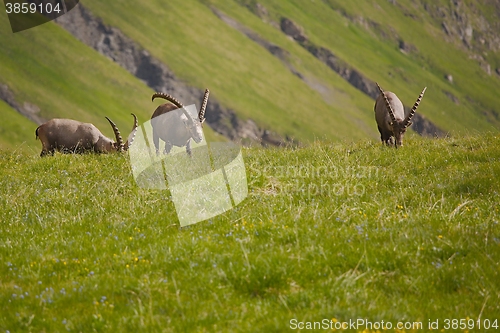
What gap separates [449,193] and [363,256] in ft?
14.7

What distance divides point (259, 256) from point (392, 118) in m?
13.5

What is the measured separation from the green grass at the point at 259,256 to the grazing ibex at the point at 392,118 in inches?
274

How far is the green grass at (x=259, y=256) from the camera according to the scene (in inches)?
272

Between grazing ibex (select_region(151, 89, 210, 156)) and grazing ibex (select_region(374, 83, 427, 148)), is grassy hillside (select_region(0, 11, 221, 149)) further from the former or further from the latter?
grazing ibex (select_region(374, 83, 427, 148))

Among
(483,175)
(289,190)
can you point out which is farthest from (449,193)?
(289,190)

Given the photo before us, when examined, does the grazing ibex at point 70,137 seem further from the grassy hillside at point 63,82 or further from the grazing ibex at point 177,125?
the grassy hillside at point 63,82

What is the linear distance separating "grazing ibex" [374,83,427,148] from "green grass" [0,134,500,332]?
274 inches

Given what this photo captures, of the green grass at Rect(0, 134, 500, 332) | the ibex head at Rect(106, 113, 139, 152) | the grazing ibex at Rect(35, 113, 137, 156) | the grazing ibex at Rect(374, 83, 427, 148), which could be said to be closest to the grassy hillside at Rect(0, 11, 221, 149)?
the grazing ibex at Rect(35, 113, 137, 156)

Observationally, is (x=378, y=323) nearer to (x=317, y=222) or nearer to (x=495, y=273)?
(x=495, y=273)

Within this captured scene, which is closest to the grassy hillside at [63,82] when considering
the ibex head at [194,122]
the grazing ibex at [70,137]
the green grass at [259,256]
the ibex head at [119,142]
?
the grazing ibex at [70,137]

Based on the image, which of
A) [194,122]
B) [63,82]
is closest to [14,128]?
[63,82]

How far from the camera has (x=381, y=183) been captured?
12609mm

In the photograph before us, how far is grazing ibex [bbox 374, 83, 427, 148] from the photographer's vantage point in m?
19.6

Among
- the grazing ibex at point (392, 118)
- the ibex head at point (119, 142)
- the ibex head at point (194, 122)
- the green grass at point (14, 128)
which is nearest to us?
the ibex head at point (194, 122)
